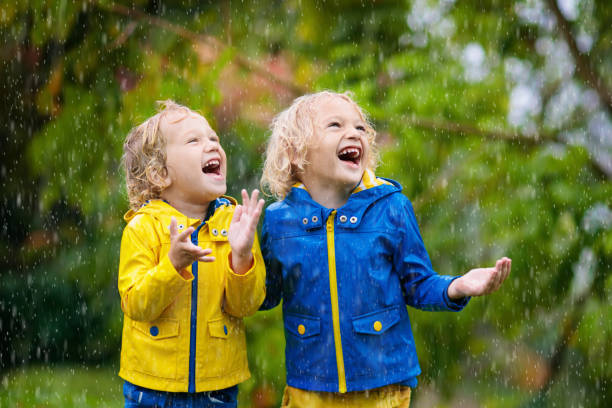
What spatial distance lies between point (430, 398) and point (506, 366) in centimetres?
65

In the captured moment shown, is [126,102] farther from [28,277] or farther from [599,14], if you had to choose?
[599,14]

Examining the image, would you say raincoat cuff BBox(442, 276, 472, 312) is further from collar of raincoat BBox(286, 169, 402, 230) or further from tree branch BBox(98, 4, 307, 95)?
tree branch BBox(98, 4, 307, 95)

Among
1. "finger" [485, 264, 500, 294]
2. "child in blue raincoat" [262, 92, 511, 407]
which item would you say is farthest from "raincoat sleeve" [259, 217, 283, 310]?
"finger" [485, 264, 500, 294]

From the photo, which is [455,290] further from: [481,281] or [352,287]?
[352,287]

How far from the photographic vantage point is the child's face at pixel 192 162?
258 centimetres

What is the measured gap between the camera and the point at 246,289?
2418mm

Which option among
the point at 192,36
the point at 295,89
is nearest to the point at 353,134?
the point at 295,89

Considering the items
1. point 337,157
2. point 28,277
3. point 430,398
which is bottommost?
point 430,398

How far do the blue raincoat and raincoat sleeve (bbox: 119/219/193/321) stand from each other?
1.48 feet

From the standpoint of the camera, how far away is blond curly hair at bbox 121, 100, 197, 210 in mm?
2662

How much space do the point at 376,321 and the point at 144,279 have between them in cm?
86

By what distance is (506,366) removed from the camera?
5148 mm

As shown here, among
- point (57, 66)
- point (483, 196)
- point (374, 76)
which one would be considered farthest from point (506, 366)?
point (57, 66)

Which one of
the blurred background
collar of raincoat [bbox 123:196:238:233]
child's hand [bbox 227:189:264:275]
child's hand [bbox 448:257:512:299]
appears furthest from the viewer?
the blurred background
